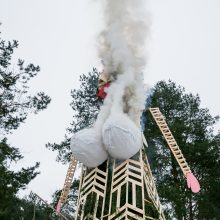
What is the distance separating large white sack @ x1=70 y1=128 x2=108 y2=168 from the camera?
411 inches

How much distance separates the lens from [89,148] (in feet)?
34.2

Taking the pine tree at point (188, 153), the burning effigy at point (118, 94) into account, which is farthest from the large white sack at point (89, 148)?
the pine tree at point (188, 153)

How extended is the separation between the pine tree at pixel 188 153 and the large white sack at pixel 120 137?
11.4 m

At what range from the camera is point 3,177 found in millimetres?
15984

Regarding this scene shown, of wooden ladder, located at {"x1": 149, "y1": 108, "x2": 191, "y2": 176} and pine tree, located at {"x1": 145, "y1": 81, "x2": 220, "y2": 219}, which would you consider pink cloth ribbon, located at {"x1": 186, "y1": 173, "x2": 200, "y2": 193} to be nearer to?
wooden ladder, located at {"x1": 149, "y1": 108, "x2": 191, "y2": 176}

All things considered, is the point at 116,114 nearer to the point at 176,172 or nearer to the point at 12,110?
the point at 12,110

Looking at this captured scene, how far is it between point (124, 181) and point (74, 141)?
62.2 inches

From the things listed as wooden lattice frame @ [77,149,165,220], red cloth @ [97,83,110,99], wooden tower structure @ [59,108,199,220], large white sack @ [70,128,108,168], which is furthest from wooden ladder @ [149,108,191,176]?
large white sack @ [70,128,108,168]

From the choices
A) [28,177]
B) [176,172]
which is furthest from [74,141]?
[176,172]

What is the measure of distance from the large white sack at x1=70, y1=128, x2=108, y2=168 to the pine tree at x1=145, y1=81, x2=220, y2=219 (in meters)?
11.3

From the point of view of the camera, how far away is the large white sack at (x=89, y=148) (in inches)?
411

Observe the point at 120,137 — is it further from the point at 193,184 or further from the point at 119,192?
the point at 193,184

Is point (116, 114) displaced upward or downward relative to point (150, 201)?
upward

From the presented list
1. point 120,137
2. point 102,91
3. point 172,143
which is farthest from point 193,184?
point 102,91
